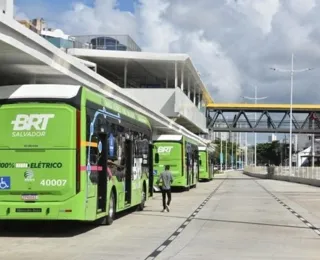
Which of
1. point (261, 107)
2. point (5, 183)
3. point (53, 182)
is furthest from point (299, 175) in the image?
point (5, 183)

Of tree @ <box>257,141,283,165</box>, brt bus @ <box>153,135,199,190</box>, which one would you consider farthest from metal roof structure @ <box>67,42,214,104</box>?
tree @ <box>257,141,283,165</box>

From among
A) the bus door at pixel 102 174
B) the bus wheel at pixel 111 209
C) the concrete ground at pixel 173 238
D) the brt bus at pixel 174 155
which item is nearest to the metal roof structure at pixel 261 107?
the brt bus at pixel 174 155

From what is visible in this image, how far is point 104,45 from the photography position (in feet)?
171

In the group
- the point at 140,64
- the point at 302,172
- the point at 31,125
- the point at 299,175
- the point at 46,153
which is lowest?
the point at 299,175

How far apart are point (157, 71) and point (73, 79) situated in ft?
112

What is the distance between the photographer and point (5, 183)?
45.6 feet

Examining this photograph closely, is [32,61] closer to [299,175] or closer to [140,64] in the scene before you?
[140,64]

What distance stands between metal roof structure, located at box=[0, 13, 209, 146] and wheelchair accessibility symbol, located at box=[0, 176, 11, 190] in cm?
330

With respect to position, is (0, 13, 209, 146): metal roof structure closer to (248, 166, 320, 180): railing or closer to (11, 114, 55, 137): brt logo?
(11, 114, 55, 137): brt logo

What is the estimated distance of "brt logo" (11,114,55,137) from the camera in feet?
45.6

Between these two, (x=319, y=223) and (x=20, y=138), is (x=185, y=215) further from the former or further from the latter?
(x=20, y=138)

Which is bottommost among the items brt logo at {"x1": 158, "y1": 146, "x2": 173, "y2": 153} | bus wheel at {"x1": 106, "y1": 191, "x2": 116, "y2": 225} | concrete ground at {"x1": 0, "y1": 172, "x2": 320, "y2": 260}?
concrete ground at {"x1": 0, "y1": 172, "x2": 320, "y2": 260}

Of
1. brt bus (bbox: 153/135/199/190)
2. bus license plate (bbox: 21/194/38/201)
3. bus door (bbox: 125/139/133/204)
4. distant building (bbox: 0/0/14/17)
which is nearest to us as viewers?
bus license plate (bbox: 21/194/38/201)

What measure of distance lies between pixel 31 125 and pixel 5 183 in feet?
4.87
